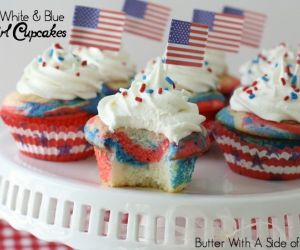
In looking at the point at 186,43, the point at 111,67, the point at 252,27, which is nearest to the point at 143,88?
the point at 186,43

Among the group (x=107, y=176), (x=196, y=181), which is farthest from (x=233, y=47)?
(x=107, y=176)

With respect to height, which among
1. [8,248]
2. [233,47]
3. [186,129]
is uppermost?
[233,47]

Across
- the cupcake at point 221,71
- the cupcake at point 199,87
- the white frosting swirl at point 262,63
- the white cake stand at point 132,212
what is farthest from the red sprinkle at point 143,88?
the white frosting swirl at point 262,63

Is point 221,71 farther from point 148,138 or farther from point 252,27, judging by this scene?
point 148,138

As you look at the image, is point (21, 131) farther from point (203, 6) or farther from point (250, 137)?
point (203, 6)

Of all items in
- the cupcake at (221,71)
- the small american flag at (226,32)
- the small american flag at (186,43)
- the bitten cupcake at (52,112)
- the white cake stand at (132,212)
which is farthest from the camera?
the cupcake at (221,71)

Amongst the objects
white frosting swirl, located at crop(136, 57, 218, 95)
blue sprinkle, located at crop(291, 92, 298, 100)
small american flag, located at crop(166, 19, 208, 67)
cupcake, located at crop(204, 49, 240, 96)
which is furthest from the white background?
blue sprinkle, located at crop(291, 92, 298, 100)

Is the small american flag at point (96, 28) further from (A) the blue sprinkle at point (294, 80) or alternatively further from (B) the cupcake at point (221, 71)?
(A) the blue sprinkle at point (294, 80)
